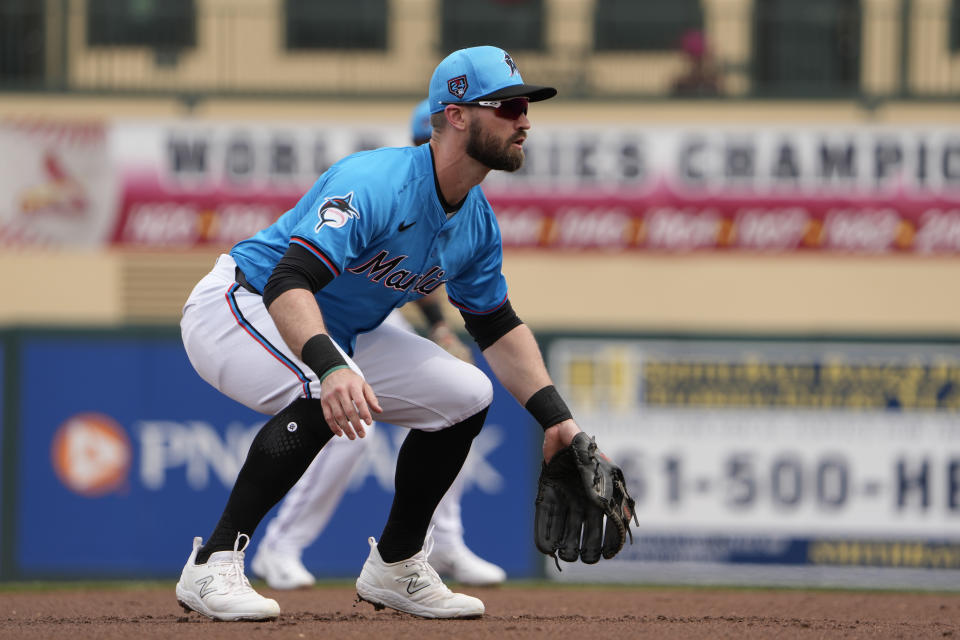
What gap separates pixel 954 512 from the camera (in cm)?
838

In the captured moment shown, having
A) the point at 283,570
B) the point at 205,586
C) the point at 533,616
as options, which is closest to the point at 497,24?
the point at 283,570

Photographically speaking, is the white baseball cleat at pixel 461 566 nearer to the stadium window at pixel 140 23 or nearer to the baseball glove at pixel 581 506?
the baseball glove at pixel 581 506

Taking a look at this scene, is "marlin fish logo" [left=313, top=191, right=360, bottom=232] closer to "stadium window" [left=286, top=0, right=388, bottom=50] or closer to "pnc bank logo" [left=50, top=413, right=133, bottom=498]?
"pnc bank logo" [left=50, top=413, right=133, bottom=498]

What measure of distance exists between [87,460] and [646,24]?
10.1 m

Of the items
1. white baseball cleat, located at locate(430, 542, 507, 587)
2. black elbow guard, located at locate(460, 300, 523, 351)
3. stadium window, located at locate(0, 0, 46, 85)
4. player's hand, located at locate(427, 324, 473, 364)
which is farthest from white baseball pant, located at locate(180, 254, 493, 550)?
stadium window, located at locate(0, 0, 46, 85)

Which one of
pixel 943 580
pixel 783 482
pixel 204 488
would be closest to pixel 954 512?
pixel 943 580

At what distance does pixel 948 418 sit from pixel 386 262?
492 cm

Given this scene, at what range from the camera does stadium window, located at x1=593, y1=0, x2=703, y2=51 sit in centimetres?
1661

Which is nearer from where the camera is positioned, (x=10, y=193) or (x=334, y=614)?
(x=334, y=614)

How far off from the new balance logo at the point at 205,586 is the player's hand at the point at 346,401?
728 mm

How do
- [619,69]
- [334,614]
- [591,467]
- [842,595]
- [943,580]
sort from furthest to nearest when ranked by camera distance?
1. [619,69]
2. [943,580]
3. [842,595]
4. [334,614]
5. [591,467]

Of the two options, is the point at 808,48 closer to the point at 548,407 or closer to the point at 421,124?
the point at 421,124

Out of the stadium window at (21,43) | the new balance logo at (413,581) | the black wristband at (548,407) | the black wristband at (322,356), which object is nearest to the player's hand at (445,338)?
the black wristband at (548,407)

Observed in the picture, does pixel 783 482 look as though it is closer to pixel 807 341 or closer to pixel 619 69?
pixel 807 341
